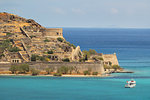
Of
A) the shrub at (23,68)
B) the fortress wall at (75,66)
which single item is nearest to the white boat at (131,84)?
the fortress wall at (75,66)

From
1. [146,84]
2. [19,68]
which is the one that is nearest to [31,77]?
[19,68]

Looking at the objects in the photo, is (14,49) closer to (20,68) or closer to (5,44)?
(5,44)

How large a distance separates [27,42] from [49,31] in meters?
10.4

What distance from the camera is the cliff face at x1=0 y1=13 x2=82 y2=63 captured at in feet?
340

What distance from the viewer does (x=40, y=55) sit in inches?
4126

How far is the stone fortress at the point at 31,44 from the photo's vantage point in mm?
103562

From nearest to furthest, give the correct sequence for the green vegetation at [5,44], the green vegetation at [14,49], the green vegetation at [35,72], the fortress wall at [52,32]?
the green vegetation at [35,72], the green vegetation at [14,49], the green vegetation at [5,44], the fortress wall at [52,32]

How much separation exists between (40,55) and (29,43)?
21.5ft

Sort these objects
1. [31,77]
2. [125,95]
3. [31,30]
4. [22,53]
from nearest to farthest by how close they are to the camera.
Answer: [125,95], [31,77], [22,53], [31,30]

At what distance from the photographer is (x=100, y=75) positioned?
320 feet

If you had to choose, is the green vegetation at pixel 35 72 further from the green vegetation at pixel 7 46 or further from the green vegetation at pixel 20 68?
the green vegetation at pixel 7 46

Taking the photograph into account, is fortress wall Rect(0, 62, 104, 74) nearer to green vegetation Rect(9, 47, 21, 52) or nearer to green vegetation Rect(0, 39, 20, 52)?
green vegetation Rect(9, 47, 21, 52)

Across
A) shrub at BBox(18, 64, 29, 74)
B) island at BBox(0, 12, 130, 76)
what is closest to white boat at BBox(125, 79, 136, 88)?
island at BBox(0, 12, 130, 76)

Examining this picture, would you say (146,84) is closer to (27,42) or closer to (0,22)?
(27,42)
